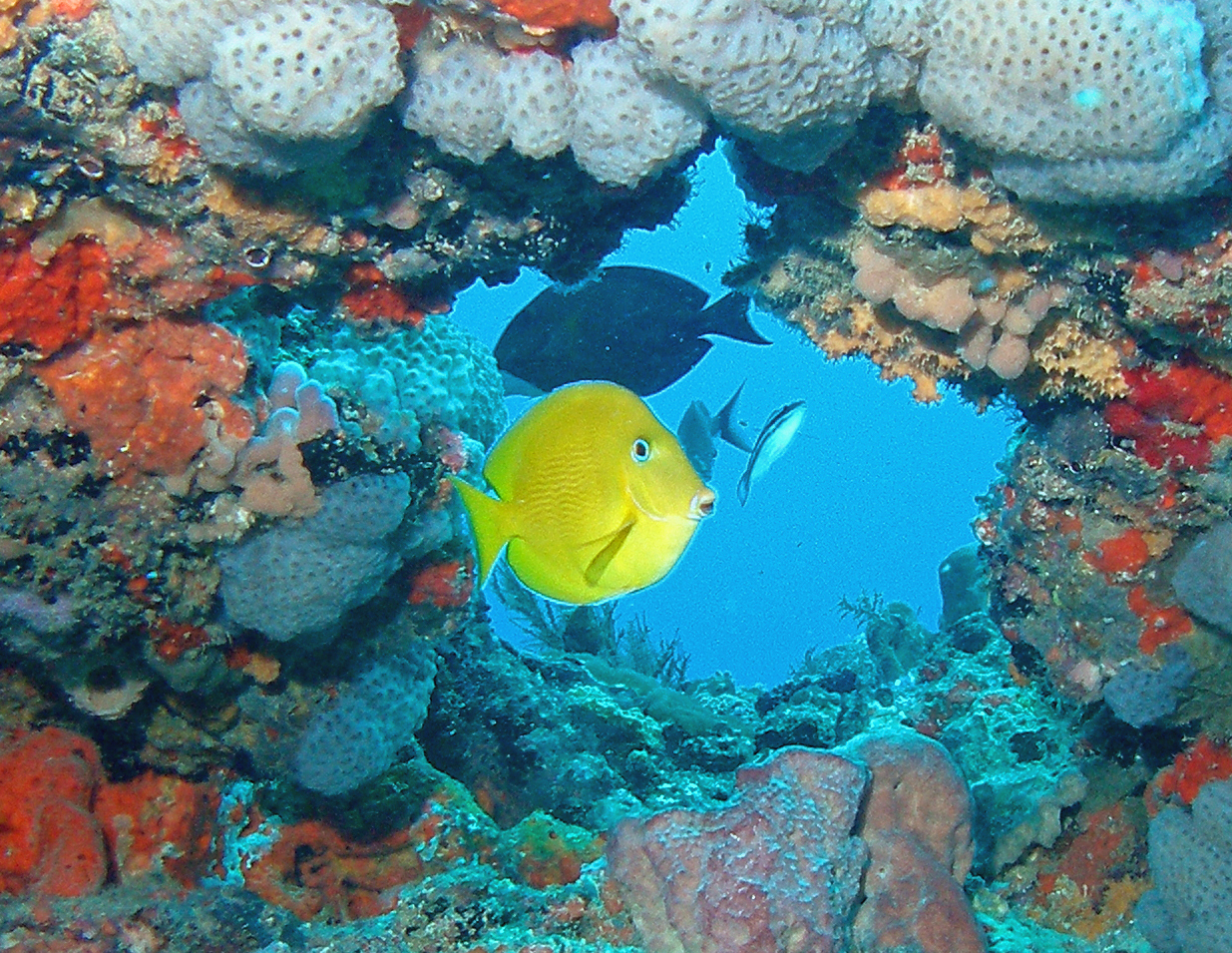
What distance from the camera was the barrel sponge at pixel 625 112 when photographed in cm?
246

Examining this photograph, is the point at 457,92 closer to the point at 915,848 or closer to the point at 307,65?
the point at 307,65

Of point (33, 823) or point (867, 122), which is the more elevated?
point (867, 122)

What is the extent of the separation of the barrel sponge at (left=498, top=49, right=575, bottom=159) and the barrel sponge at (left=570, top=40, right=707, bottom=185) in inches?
1.7

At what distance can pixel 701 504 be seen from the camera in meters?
1.64

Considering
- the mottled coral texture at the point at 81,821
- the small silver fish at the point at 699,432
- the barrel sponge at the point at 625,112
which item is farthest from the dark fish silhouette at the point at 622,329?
the mottled coral texture at the point at 81,821

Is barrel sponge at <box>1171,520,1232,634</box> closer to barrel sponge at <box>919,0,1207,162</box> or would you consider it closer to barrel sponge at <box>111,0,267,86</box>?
barrel sponge at <box>919,0,1207,162</box>

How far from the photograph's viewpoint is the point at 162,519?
3.17m

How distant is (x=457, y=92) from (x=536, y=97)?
248 mm

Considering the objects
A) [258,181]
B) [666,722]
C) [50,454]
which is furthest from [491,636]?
[258,181]

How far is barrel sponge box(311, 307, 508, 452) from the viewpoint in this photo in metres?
3.81

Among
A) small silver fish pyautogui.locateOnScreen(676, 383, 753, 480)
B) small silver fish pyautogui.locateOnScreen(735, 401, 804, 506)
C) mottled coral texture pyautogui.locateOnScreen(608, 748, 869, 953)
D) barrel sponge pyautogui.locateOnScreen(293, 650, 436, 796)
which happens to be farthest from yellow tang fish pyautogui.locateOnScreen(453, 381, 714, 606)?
small silver fish pyautogui.locateOnScreen(735, 401, 804, 506)

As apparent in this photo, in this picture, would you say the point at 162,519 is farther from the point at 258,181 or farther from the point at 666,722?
the point at 666,722

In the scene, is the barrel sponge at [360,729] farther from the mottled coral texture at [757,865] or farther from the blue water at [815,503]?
the blue water at [815,503]

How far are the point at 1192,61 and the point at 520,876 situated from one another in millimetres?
4538
